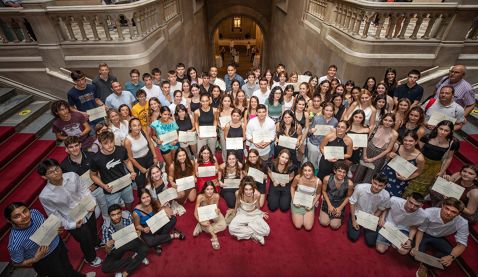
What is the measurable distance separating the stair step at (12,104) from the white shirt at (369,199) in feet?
27.2

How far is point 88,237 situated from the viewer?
4008mm

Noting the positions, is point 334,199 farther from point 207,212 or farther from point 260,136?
point 207,212

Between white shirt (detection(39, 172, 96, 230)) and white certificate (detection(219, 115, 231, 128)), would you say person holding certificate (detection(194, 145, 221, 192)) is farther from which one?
white shirt (detection(39, 172, 96, 230))

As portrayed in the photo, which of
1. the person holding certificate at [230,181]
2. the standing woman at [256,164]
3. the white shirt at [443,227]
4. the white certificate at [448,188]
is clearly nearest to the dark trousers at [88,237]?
the person holding certificate at [230,181]

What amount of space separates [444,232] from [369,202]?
1.19m

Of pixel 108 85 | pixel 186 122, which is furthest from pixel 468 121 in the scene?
pixel 108 85

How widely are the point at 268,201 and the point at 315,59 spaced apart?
659cm

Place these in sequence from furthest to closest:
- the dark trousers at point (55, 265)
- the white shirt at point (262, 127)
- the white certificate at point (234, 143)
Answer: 1. the white shirt at point (262, 127)
2. the white certificate at point (234, 143)
3. the dark trousers at point (55, 265)

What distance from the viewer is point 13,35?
21.6 ft

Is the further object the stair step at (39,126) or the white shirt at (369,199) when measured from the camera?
the stair step at (39,126)

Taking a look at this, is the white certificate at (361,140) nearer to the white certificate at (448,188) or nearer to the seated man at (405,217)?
the seated man at (405,217)

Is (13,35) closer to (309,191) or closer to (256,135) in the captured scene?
(256,135)

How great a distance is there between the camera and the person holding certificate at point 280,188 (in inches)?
204

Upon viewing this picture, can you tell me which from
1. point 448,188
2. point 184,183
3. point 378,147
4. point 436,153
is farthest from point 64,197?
point 436,153
